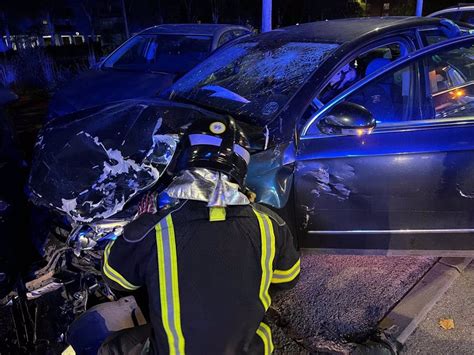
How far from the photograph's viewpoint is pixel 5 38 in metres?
15.4

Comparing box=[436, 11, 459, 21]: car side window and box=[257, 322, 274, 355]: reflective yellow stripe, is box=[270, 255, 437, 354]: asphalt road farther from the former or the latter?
box=[436, 11, 459, 21]: car side window

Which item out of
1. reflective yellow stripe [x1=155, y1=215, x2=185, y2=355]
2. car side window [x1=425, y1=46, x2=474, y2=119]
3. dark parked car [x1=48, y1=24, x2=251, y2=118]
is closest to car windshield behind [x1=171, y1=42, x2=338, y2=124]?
car side window [x1=425, y1=46, x2=474, y2=119]

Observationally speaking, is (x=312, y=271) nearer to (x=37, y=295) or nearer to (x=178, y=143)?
→ (x=178, y=143)

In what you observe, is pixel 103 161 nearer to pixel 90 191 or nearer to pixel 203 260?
pixel 90 191

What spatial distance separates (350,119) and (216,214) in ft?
3.88

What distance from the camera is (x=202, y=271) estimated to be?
1.21 m

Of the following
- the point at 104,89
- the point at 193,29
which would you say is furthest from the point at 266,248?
the point at 193,29

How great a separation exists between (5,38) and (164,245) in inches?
682

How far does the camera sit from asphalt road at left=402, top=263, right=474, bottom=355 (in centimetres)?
229

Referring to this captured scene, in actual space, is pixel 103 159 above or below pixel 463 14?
below

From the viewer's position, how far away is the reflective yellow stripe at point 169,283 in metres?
1.21

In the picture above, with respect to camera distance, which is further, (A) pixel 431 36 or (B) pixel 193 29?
(B) pixel 193 29

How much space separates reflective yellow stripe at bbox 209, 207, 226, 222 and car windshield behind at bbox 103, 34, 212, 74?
4516mm

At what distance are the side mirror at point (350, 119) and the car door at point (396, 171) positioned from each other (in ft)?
0.14
